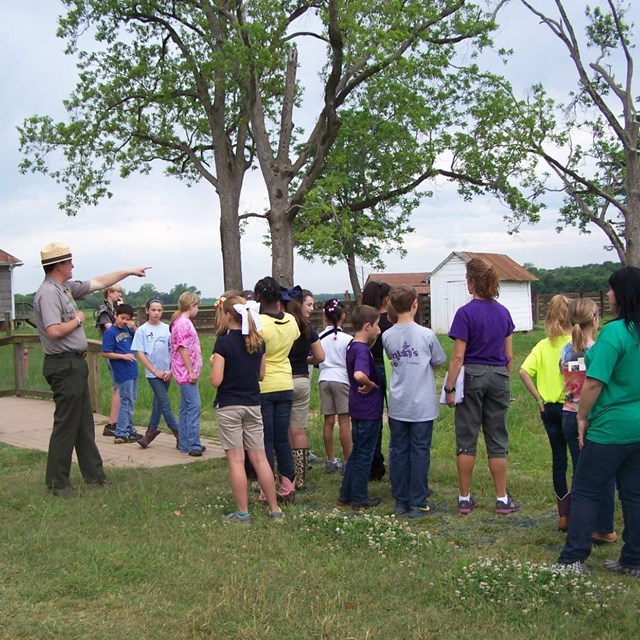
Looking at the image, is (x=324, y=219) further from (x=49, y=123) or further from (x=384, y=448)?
(x=384, y=448)

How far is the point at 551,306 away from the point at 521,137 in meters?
18.3

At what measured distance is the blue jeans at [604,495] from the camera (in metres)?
5.38

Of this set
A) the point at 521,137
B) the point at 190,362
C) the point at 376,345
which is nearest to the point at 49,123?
the point at 521,137

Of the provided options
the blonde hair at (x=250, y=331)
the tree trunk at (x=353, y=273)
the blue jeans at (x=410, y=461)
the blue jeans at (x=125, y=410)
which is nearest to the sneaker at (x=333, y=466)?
the blue jeans at (x=410, y=461)

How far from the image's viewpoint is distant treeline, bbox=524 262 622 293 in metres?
64.0

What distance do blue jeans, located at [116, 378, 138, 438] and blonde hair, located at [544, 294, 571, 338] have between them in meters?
5.67

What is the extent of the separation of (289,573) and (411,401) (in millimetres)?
2022

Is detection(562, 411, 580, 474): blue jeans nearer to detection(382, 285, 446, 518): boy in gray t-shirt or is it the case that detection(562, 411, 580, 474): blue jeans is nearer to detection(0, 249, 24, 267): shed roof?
detection(382, 285, 446, 518): boy in gray t-shirt

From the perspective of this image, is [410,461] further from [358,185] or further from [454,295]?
[454,295]

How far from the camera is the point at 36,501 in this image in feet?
21.7

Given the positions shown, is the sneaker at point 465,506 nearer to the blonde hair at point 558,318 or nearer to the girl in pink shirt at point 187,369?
the blonde hair at point 558,318

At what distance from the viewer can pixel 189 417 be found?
354 inches

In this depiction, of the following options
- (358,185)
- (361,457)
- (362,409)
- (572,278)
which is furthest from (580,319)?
(572,278)

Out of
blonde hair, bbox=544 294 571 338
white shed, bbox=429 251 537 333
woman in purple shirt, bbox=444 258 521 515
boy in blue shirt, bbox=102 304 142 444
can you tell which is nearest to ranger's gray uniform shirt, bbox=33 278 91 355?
boy in blue shirt, bbox=102 304 142 444
